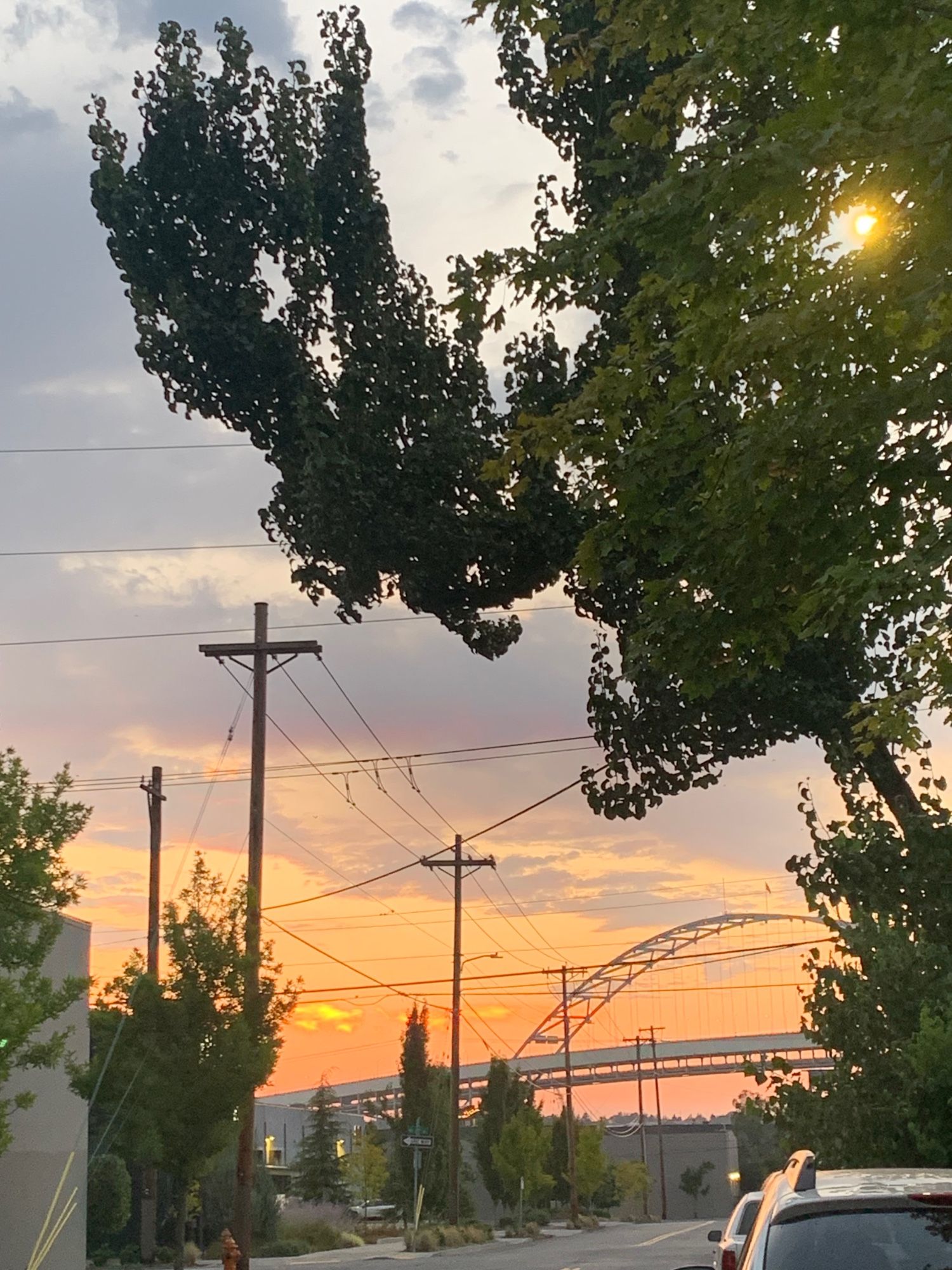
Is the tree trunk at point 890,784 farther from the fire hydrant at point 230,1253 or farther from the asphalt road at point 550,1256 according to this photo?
the fire hydrant at point 230,1253

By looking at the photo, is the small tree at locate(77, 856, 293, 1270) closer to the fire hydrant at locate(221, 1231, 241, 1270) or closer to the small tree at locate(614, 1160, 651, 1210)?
the fire hydrant at locate(221, 1231, 241, 1270)

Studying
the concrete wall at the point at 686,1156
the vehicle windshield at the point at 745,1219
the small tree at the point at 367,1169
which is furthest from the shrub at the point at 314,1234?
the concrete wall at the point at 686,1156

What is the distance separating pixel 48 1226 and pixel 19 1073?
135 inches

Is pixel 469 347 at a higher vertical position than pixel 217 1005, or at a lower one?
higher

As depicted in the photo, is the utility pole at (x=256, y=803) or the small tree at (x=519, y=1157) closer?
the utility pole at (x=256, y=803)

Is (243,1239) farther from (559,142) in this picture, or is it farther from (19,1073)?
(559,142)

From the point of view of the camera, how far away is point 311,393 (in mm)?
26188

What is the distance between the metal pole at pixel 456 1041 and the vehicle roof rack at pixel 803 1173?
161 ft

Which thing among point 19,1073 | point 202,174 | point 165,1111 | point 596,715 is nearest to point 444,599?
point 596,715

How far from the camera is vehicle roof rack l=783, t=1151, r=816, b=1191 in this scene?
21.3ft

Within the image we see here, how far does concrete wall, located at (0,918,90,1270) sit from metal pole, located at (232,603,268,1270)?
3.21m

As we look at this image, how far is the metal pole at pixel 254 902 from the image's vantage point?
30.2 meters

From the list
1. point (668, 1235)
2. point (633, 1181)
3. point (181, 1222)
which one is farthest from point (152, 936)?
point (633, 1181)

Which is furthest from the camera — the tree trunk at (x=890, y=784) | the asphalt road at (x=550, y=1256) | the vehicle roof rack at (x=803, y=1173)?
the asphalt road at (x=550, y=1256)
